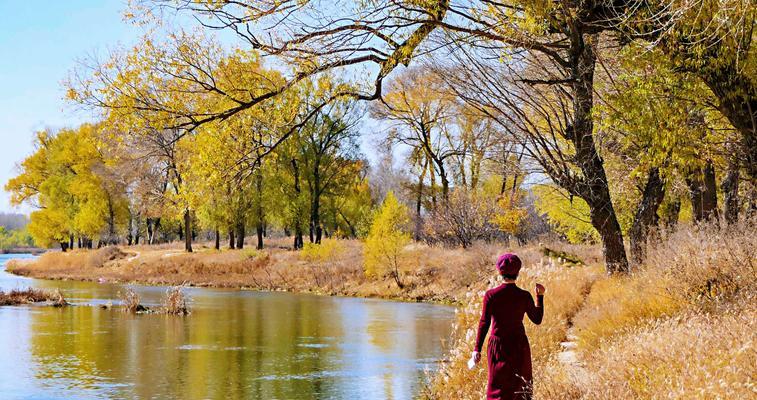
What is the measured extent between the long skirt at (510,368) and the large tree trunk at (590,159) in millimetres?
6636

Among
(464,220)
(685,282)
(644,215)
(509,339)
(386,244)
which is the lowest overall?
(509,339)

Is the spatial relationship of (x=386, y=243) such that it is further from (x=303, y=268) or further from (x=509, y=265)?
(x=509, y=265)

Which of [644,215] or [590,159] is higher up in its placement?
[590,159]

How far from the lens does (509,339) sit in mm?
7516

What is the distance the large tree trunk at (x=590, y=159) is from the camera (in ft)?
44.0

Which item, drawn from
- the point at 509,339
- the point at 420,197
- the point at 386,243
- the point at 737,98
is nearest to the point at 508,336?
the point at 509,339

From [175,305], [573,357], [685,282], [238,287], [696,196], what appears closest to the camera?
[685,282]

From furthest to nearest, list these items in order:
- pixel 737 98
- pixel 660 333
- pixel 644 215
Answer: pixel 644 215 → pixel 737 98 → pixel 660 333

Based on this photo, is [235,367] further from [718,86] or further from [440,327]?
[718,86]

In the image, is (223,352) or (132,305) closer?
(223,352)

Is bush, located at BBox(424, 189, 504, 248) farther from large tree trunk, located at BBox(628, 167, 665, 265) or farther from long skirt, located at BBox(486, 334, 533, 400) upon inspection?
long skirt, located at BBox(486, 334, 533, 400)

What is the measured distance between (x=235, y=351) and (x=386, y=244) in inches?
691

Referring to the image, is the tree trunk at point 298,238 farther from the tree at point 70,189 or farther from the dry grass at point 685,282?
the dry grass at point 685,282

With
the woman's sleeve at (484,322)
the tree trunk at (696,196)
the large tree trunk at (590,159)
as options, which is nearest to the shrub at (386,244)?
the tree trunk at (696,196)
